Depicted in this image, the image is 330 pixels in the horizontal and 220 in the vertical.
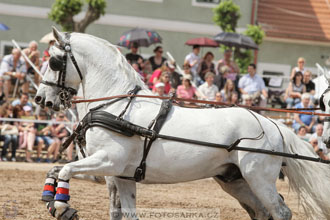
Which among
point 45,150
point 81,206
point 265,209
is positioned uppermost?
point 265,209

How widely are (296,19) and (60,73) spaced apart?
19830mm

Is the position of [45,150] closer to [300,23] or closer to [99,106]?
[99,106]

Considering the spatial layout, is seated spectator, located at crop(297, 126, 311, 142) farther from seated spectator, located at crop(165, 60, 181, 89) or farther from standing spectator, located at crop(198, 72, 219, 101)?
seated spectator, located at crop(165, 60, 181, 89)

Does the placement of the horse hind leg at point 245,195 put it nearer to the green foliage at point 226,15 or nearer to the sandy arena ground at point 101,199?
the sandy arena ground at point 101,199

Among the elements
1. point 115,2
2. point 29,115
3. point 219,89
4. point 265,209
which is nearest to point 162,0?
point 115,2

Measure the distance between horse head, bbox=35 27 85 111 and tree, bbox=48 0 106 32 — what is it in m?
13.2

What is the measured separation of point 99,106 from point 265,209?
226 centimetres

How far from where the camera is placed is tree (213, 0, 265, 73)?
2159cm

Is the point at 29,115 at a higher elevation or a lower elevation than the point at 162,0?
lower

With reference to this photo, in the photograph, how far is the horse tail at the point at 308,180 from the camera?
282 inches

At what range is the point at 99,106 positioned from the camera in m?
6.74

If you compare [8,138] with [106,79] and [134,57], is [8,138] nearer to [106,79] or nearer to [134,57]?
[134,57]

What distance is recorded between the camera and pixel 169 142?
6645 mm

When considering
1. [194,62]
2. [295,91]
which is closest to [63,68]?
[194,62]
